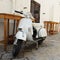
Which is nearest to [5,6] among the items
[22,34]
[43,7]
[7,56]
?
[22,34]

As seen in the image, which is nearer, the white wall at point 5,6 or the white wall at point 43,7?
the white wall at point 5,6

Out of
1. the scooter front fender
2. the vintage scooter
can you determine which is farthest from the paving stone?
the scooter front fender

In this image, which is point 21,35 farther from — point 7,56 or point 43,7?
point 43,7

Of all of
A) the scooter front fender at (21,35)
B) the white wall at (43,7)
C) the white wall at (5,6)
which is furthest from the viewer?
the white wall at (43,7)

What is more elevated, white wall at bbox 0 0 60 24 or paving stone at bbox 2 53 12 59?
white wall at bbox 0 0 60 24

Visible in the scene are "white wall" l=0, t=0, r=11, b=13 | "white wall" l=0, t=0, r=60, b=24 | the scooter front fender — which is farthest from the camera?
"white wall" l=0, t=0, r=60, b=24

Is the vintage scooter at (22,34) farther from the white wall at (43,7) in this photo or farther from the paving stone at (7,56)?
the white wall at (43,7)

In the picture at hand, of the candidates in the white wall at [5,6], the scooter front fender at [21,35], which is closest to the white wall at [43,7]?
the white wall at [5,6]

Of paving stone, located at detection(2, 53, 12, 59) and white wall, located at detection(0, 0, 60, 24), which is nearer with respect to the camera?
paving stone, located at detection(2, 53, 12, 59)

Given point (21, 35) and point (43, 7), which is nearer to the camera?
point (21, 35)

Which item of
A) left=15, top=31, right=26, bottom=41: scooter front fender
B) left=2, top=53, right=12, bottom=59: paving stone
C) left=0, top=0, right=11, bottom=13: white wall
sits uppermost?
left=0, top=0, right=11, bottom=13: white wall

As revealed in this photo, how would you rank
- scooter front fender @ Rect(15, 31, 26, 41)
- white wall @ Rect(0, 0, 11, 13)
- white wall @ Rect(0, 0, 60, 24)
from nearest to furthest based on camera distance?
scooter front fender @ Rect(15, 31, 26, 41), white wall @ Rect(0, 0, 11, 13), white wall @ Rect(0, 0, 60, 24)

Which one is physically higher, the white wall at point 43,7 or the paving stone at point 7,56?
the white wall at point 43,7

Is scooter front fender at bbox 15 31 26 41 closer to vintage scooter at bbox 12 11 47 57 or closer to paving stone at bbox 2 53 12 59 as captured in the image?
vintage scooter at bbox 12 11 47 57
